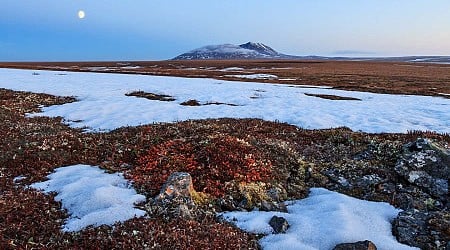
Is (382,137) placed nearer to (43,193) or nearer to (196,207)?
(196,207)

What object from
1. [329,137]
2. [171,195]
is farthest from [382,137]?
[171,195]

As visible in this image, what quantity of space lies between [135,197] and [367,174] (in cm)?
857

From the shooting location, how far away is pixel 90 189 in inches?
492

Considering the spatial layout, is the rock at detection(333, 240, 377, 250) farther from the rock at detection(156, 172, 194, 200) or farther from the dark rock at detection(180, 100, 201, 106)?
the dark rock at detection(180, 100, 201, 106)

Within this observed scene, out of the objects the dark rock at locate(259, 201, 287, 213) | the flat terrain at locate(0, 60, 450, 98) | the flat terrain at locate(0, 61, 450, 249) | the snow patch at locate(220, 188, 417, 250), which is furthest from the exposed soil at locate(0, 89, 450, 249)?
the flat terrain at locate(0, 60, 450, 98)

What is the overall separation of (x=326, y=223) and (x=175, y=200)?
165 inches

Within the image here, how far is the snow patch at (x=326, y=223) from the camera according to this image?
381 inches

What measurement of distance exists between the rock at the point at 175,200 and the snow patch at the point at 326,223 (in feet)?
3.66

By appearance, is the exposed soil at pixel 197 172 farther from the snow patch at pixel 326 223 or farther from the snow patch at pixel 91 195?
the snow patch at pixel 326 223

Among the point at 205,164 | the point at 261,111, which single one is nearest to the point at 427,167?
the point at 205,164

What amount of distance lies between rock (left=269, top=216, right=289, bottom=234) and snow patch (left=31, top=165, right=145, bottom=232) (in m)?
3.48

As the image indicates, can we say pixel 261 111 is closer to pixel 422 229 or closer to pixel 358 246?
pixel 422 229

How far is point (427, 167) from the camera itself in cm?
1462

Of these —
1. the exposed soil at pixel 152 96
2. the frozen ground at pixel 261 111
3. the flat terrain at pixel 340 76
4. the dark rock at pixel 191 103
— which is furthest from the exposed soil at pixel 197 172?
the flat terrain at pixel 340 76
